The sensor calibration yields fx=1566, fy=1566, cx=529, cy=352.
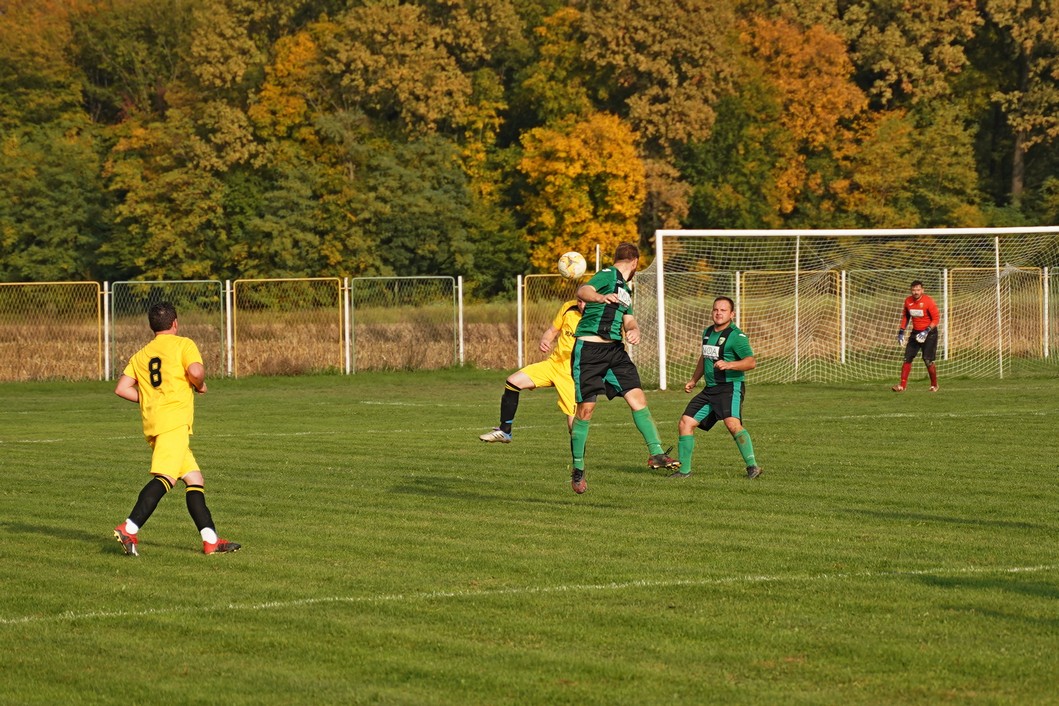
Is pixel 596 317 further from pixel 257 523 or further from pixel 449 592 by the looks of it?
pixel 449 592

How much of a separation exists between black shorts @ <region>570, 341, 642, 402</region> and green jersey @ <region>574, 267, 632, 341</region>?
0.34ft

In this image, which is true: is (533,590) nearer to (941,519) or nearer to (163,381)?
(163,381)

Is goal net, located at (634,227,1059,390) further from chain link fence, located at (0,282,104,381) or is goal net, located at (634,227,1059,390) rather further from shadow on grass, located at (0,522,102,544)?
shadow on grass, located at (0,522,102,544)

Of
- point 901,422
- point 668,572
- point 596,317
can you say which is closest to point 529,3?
point 901,422

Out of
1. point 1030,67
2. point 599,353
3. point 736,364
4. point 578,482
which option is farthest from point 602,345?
point 1030,67

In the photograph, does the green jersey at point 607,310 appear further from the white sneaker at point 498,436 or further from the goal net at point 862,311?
the goal net at point 862,311

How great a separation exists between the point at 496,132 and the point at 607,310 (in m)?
50.6

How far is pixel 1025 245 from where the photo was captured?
115ft

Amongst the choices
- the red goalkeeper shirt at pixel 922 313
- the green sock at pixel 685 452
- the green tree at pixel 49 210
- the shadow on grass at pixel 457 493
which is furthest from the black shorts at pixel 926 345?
the green tree at pixel 49 210

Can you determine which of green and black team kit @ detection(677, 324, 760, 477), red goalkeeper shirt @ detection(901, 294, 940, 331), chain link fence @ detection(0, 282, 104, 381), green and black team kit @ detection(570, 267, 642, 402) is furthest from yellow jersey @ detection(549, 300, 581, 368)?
chain link fence @ detection(0, 282, 104, 381)

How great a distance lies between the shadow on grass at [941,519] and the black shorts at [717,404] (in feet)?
7.14

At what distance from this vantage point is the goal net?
32.1 m

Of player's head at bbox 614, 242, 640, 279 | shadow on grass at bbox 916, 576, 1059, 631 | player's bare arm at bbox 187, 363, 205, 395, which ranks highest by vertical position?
player's head at bbox 614, 242, 640, 279

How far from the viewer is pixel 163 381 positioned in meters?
10.0
